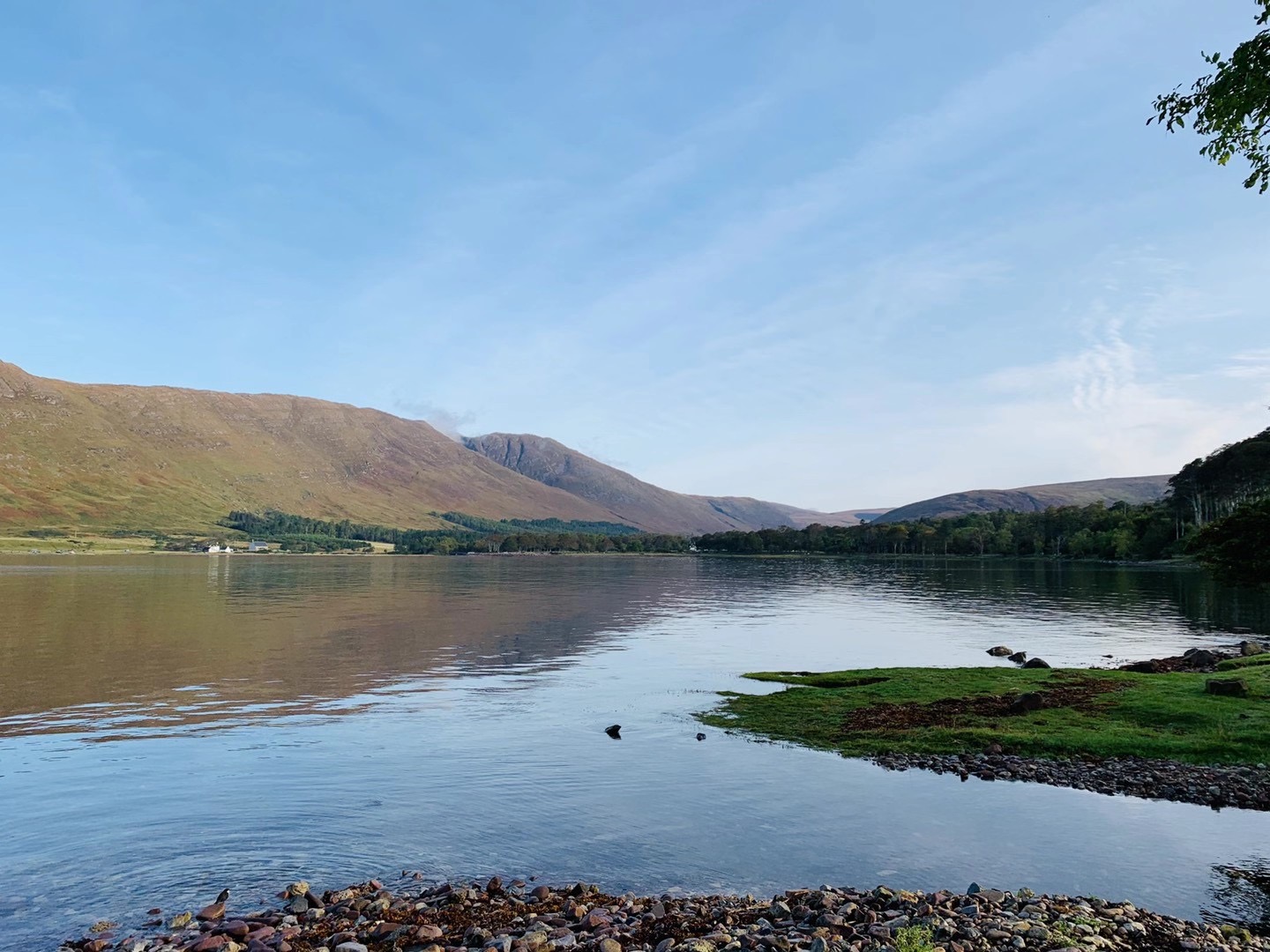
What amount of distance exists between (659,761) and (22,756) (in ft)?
78.9

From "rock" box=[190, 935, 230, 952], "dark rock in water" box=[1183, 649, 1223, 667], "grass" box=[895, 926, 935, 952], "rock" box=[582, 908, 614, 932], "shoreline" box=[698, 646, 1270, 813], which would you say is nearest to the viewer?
"grass" box=[895, 926, 935, 952]

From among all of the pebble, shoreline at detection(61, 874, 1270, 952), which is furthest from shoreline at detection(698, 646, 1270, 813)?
shoreline at detection(61, 874, 1270, 952)

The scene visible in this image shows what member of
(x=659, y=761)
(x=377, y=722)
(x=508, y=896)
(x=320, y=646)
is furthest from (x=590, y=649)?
(x=508, y=896)

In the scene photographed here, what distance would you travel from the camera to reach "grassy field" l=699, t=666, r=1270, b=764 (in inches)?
1148

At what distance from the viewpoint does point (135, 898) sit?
17547 millimetres

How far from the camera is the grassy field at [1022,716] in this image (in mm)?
29172

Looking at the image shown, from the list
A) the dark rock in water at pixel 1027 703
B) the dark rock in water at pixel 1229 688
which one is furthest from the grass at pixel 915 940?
the dark rock in water at pixel 1229 688

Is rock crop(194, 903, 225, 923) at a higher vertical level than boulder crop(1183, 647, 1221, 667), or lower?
lower

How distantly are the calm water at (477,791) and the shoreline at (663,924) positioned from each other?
1553 millimetres

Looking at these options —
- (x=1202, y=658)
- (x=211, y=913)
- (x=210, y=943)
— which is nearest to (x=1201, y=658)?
(x=1202, y=658)

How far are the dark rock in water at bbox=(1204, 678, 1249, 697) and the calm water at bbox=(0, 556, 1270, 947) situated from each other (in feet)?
54.8

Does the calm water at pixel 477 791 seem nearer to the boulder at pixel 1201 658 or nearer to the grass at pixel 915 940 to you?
the grass at pixel 915 940

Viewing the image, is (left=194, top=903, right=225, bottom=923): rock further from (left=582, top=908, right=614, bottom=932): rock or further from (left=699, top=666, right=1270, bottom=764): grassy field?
(left=699, top=666, right=1270, bottom=764): grassy field

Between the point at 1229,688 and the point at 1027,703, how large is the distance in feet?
28.9
